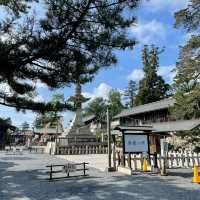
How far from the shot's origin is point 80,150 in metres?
24.8

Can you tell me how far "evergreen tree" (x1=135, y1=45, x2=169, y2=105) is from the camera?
4972 cm

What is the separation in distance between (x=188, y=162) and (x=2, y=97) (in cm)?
983

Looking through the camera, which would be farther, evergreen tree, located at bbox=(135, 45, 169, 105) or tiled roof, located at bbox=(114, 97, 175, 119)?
evergreen tree, located at bbox=(135, 45, 169, 105)

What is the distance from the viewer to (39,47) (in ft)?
22.8

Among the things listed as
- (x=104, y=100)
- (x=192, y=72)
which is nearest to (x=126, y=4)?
(x=192, y=72)

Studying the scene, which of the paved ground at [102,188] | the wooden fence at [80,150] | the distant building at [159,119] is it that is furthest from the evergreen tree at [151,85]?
the paved ground at [102,188]

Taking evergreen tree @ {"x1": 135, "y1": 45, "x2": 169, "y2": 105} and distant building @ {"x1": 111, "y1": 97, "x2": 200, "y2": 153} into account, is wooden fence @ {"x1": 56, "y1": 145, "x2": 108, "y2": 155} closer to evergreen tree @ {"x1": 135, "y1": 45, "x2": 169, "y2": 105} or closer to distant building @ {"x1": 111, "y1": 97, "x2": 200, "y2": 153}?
distant building @ {"x1": 111, "y1": 97, "x2": 200, "y2": 153}

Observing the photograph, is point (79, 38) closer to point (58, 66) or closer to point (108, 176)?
point (58, 66)

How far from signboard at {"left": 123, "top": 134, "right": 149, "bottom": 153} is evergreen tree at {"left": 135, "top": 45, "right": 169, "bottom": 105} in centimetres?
3713

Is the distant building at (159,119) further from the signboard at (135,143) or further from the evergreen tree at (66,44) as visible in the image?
the evergreen tree at (66,44)

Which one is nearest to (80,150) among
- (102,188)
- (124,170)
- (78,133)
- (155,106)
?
(78,133)

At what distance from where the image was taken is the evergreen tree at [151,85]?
4972 centimetres

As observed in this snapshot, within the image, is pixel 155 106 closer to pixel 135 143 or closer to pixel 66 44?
pixel 135 143

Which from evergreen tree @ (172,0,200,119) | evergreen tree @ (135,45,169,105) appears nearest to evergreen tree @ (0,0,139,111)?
evergreen tree @ (172,0,200,119)
